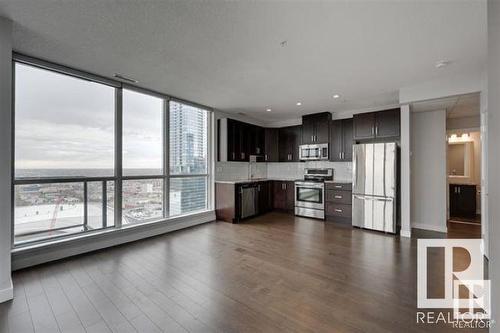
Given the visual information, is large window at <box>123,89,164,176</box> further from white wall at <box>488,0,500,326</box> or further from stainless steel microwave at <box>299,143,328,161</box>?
white wall at <box>488,0,500,326</box>

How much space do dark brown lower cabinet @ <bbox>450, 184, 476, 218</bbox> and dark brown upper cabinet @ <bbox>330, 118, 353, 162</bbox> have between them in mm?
3187

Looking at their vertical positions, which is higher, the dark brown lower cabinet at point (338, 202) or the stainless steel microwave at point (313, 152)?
the stainless steel microwave at point (313, 152)

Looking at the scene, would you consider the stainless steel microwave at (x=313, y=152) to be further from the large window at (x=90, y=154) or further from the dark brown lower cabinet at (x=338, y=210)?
the large window at (x=90, y=154)

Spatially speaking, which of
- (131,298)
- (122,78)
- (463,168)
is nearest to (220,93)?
(122,78)

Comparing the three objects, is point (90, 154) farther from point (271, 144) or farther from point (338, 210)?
point (338, 210)

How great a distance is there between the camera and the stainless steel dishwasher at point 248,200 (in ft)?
17.8

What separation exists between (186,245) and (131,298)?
5.01 ft

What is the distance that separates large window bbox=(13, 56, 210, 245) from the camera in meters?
3.03

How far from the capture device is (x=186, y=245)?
3754mm

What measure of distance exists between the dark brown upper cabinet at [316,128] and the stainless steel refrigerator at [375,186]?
3.39 feet

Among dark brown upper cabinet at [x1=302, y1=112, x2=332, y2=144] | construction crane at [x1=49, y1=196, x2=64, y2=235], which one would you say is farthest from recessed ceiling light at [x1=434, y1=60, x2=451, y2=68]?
construction crane at [x1=49, y1=196, x2=64, y2=235]

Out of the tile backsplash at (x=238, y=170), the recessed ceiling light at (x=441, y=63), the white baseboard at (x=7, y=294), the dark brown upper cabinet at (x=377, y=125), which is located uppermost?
the recessed ceiling light at (x=441, y=63)

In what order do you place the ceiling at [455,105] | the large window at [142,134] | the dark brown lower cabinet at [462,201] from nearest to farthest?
the ceiling at [455,105]
the large window at [142,134]
the dark brown lower cabinet at [462,201]

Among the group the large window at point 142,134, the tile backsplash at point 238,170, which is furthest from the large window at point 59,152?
the tile backsplash at point 238,170
